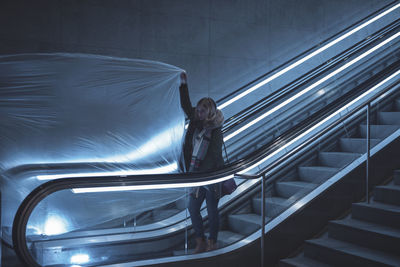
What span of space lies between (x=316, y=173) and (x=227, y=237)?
3.79ft

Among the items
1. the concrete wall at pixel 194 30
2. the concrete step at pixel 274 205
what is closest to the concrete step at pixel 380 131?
the concrete step at pixel 274 205

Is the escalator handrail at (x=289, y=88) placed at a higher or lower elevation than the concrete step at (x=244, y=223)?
higher

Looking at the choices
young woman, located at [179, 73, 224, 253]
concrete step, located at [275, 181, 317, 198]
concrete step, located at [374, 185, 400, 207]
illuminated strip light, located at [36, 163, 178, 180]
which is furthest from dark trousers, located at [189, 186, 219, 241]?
concrete step, located at [374, 185, 400, 207]

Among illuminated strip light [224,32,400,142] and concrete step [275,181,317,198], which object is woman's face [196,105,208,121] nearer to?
concrete step [275,181,317,198]

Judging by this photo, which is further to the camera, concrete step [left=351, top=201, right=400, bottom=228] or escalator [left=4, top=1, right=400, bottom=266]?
concrete step [left=351, top=201, right=400, bottom=228]

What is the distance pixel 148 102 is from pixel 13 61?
0.93m

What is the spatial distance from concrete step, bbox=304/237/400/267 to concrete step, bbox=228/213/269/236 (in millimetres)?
445

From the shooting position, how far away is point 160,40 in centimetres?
576

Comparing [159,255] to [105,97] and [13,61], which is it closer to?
[105,97]

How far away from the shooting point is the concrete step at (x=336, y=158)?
154 inches

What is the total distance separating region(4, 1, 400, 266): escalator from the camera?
264cm

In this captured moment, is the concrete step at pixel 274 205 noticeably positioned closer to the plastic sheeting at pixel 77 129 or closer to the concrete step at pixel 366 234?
the concrete step at pixel 366 234

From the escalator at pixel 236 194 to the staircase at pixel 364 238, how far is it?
0.37 m

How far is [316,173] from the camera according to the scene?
4.00 meters
